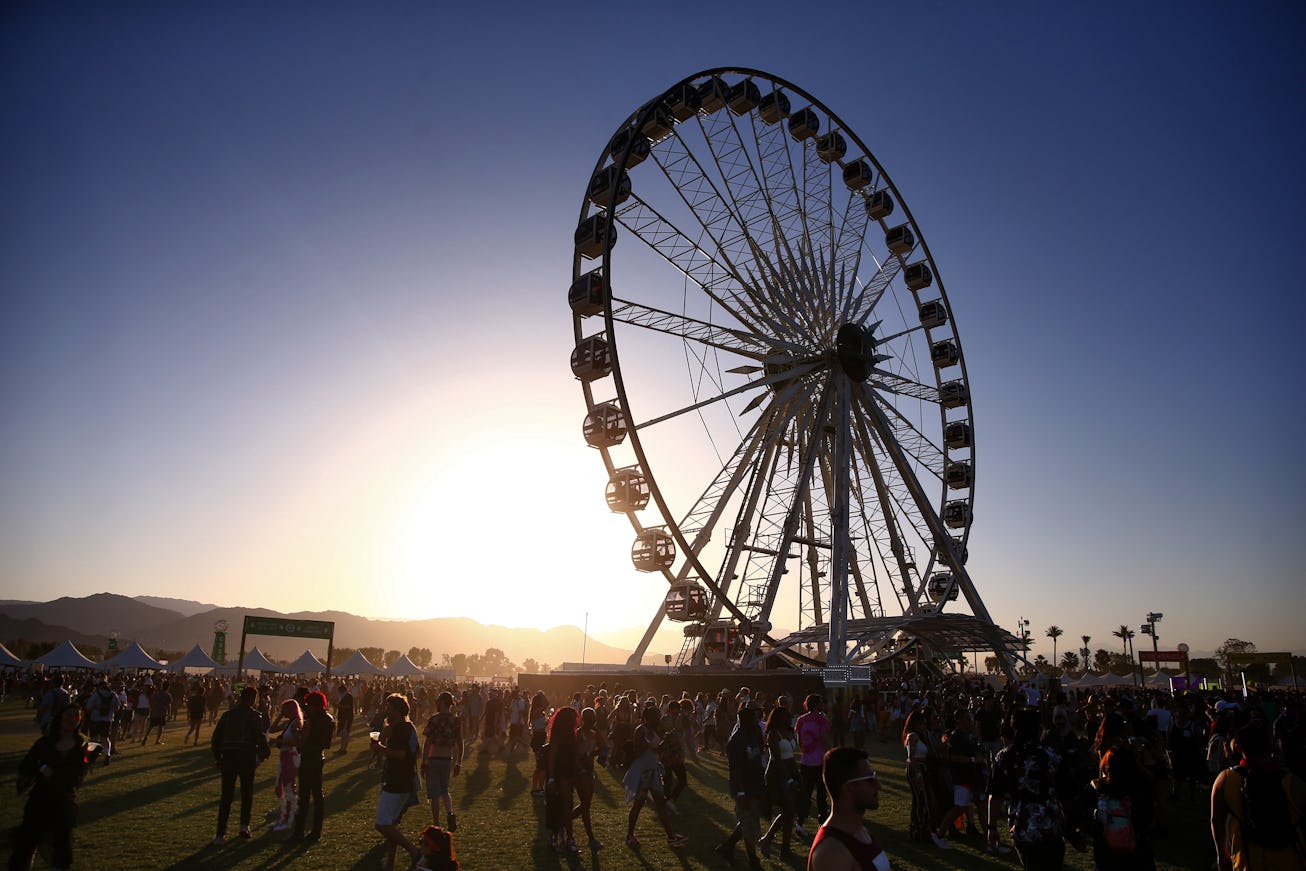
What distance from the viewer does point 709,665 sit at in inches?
1106

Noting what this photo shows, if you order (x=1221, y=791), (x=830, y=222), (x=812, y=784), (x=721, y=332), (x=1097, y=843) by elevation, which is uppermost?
(x=830, y=222)

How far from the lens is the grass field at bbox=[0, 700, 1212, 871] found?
8.92 metres

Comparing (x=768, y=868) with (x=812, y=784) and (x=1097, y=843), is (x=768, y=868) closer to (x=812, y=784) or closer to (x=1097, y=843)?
(x=812, y=784)

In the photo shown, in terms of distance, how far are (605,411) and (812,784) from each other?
16.8m

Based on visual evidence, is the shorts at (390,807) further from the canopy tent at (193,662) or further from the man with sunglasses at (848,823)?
the canopy tent at (193,662)

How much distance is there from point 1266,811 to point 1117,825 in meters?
0.89

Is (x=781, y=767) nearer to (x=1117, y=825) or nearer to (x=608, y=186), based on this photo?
(x=1117, y=825)

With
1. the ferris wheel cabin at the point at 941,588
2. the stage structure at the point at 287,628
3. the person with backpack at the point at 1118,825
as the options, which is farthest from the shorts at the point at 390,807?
the ferris wheel cabin at the point at 941,588

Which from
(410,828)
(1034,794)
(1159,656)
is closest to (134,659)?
(410,828)

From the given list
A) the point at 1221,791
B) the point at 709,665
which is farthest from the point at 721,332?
the point at 1221,791

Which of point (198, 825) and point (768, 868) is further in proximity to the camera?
point (198, 825)

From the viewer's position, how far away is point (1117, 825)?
532cm

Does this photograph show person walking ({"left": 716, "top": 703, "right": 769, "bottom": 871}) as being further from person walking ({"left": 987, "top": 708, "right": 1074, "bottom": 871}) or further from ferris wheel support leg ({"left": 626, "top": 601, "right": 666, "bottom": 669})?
ferris wheel support leg ({"left": 626, "top": 601, "right": 666, "bottom": 669})

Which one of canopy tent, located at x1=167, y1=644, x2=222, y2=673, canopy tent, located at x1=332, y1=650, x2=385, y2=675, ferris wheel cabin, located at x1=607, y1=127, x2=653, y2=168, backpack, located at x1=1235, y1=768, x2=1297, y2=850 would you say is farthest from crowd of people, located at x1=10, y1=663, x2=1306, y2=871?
canopy tent, located at x1=167, y1=644, x2=222, y2=673
